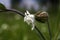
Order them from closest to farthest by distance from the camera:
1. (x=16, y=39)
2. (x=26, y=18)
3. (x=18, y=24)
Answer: (x=26, y=18) < (x=16, y=39) < (x=18, y=24)

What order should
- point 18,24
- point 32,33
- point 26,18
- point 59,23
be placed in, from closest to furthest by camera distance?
1. point 26,18
2. point 59,23
3. point 32,33
4. point 18,24

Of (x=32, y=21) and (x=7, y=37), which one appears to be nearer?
(x=32, y=21)

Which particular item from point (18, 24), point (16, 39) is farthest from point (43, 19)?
point (18, 24)

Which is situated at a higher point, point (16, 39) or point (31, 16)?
point (31, 16)

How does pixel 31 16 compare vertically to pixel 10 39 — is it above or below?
above

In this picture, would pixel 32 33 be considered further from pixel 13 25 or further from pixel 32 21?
pixel 32 21

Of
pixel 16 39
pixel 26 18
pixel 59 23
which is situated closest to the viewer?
pixel 26 18

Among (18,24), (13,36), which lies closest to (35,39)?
(13,36)

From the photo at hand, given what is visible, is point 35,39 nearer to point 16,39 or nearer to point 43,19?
point 16,39

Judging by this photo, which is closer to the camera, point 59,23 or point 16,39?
point 59,23
